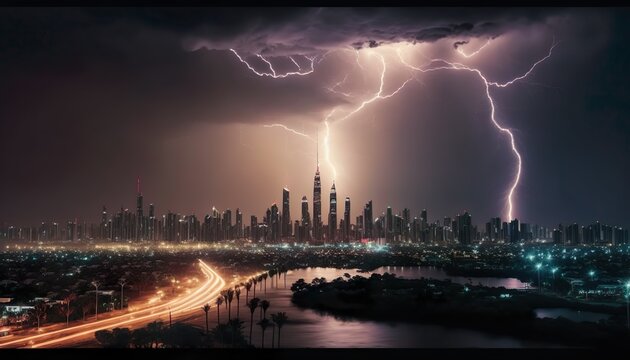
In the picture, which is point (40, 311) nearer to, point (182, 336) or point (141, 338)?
point (141, 338)

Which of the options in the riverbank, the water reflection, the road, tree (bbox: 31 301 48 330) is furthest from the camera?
the water reflection

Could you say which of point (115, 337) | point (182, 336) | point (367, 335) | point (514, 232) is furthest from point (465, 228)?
point (115, 337)

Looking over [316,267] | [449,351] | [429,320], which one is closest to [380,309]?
[429,320]

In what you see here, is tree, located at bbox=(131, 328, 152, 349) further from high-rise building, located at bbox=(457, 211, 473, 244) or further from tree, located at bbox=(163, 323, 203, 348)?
high-rise building, located at bbox=(457, 211, 473, 244)

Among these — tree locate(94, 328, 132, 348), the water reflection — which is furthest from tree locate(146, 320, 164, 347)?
the water reflection

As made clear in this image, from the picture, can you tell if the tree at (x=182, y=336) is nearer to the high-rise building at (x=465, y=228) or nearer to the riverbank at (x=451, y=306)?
the riverbank at (x=451, y=306)

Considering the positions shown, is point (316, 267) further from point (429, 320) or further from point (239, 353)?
point (239, 353)

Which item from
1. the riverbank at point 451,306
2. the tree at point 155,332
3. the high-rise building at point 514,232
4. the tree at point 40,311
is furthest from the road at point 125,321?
the high-rise building at point 514,232
